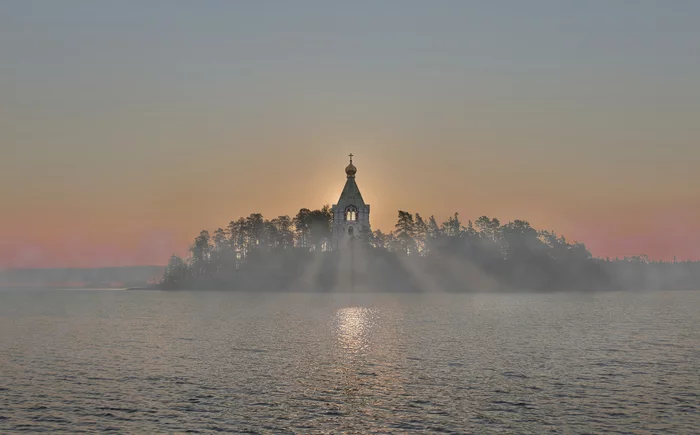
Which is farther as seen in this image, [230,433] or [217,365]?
[217,365]

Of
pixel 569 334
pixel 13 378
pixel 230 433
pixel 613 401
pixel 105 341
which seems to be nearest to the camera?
pixel 230 433

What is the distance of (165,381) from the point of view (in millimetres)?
62625

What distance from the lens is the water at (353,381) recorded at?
4656 centimetres

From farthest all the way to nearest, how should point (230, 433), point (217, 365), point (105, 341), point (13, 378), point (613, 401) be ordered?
1. point (105, 341)
2. point (217, 365)
3. point (13, 378)
4. point (613, 401)
5. point (230, 433)

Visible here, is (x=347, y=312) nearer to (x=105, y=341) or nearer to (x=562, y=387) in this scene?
(x=105, y=341)

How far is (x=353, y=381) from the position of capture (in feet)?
206

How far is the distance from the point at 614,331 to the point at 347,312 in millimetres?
72321

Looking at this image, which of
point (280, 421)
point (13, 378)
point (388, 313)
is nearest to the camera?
point (280, 421)

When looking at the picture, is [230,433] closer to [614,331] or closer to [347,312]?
[614,331]

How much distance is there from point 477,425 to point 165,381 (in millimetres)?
30490

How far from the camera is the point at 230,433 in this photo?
143ft

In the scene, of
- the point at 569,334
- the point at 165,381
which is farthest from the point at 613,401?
the point at 569,334

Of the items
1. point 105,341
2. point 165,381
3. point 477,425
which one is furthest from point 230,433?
point 105,341

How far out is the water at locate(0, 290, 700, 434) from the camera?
46.6 metres
